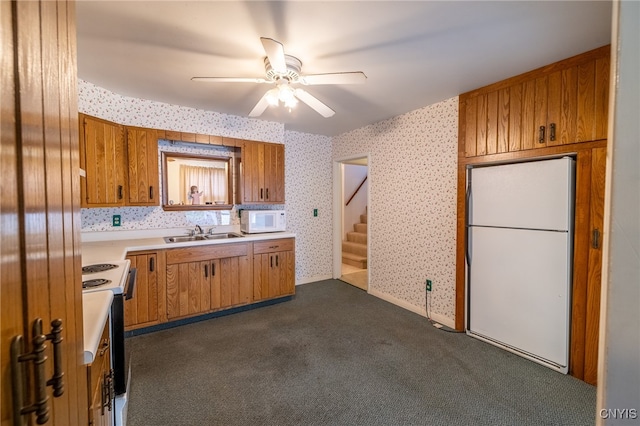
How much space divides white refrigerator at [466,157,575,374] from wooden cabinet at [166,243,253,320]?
2468 mm

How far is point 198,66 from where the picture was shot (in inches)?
88.2

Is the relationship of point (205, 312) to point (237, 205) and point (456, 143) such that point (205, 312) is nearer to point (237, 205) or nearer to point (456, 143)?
point (237, 205)

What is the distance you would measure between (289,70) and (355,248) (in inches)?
170

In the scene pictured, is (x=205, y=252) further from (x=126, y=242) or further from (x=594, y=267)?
(x=594, y=267)

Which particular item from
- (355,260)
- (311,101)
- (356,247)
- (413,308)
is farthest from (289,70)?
(356,247)

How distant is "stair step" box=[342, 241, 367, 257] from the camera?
18.6ft

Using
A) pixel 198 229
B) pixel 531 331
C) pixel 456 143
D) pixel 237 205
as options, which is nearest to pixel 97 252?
pixel 198 229

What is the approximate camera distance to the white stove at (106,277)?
1506 millimetres

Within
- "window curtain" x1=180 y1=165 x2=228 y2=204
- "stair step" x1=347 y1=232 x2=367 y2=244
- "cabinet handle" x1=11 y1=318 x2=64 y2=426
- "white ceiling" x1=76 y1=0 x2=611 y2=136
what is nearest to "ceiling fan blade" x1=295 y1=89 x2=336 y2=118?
"white ceiling" x1=76 y1=0 x2=611 y2=136

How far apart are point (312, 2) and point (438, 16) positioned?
745 millimetres

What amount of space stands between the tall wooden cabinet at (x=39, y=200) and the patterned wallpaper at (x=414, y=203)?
3000 mm

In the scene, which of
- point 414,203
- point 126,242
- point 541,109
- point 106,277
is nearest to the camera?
point 106,277

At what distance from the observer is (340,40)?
1874 millimetres

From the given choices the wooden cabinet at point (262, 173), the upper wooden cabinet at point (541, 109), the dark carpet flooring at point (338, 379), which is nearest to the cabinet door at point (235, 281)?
Result: the dark carpet flooring at point (338, 379)
